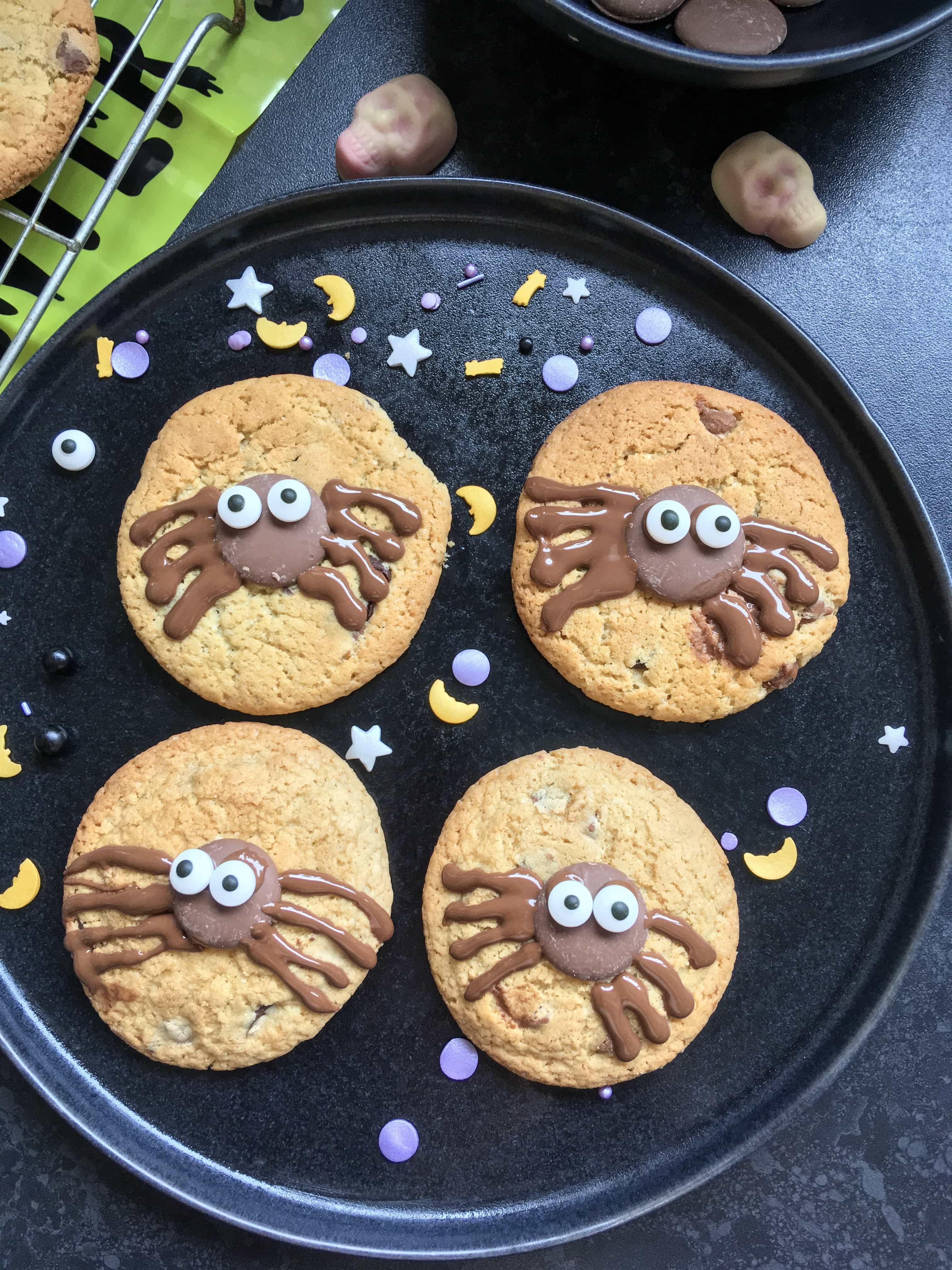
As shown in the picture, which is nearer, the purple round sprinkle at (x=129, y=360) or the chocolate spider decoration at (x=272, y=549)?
the chocolate spider decoration at (x=272, y=549)

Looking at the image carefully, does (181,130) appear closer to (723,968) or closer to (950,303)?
(950,303)

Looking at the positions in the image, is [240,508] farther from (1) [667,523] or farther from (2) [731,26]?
(2) [731,26]

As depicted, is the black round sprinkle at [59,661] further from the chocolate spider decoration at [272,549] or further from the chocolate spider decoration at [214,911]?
the chocolate spider decoration at [214,911]

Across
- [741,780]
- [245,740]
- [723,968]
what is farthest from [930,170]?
[245,740]

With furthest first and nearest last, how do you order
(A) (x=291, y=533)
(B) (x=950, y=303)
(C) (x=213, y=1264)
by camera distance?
(B) (x=950, y=303), (C) (x=213, y=1264), (A) (x=291, y=533)

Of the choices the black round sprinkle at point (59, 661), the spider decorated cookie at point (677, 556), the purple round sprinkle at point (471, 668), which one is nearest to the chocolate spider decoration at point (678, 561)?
the spider decorated cookie at point (677, 556)

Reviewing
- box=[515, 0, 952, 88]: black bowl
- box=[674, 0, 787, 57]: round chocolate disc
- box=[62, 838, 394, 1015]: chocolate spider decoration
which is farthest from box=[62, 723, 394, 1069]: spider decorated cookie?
box=[674, 0, 787, 57]: round chocolate disc

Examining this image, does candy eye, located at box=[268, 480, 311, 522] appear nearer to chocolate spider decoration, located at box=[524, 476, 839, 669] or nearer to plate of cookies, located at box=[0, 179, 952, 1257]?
plate of cookies, located at box=[0, 179, 952, 1257]

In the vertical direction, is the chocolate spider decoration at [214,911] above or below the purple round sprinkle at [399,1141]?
above
